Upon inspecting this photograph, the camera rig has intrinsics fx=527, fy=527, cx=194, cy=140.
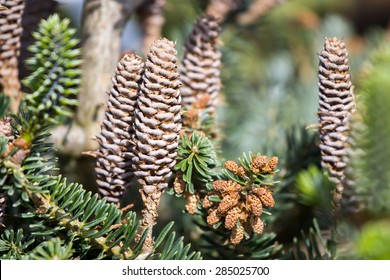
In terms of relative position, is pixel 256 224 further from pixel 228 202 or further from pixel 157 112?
pixel 157 112

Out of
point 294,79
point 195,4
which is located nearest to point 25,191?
point 195,4

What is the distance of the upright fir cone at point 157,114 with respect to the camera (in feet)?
1.64

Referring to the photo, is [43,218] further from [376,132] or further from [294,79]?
[294,79]

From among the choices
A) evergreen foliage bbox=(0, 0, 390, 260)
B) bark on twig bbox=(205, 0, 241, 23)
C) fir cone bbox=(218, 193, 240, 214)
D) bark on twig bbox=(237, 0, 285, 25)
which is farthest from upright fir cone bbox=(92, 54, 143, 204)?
bark on twig bbox=(237, 0, 285, 25)

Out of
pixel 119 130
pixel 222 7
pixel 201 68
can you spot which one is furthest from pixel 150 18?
pixel 119 130

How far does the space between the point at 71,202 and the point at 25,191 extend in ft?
0.14

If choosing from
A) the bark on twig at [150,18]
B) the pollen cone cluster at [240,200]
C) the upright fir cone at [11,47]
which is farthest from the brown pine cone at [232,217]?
the bark on twig at [150,18]

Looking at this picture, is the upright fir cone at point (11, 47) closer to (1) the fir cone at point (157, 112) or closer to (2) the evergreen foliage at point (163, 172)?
(2) the evergreen foliage at point (163, 172)

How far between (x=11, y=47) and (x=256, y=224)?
0.34 metres

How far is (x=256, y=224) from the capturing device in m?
0.53

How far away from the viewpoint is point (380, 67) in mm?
473

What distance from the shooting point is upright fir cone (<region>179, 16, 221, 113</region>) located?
2.18 feet

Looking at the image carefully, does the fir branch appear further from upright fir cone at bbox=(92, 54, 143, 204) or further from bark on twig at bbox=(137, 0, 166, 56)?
bark on twig at bbox=(137, 0, 166, 56)

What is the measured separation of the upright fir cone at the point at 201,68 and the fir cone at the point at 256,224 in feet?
0.60
